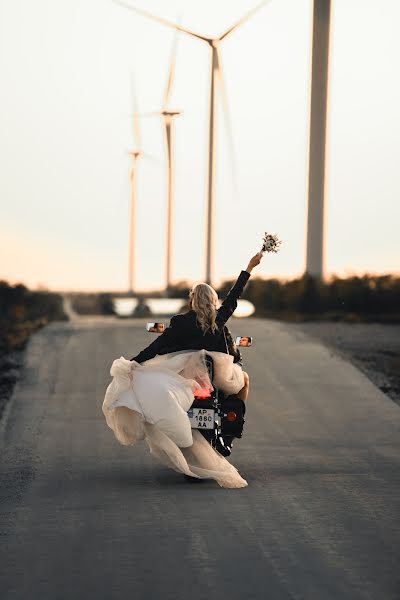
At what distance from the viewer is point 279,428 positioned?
698 inches

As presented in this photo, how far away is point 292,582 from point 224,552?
1.07m

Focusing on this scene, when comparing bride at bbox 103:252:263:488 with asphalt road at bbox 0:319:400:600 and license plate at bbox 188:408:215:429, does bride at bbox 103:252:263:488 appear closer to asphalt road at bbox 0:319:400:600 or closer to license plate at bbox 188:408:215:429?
license plate at bbox 188:408:215:429

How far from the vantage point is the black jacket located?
44.2 ft

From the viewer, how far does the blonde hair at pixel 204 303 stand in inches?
522

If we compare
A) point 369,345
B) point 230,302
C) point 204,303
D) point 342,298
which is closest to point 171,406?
point 204,303

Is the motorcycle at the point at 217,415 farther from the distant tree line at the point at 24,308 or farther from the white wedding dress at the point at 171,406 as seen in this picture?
the distant tree line at the point at 24,308

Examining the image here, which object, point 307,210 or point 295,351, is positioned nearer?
point 295,351

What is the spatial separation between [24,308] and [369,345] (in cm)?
2493

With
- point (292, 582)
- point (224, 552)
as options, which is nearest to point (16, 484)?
point (224, 552)

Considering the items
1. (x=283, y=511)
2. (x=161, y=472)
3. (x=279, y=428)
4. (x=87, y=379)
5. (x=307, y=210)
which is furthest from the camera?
(x=307, y=210)

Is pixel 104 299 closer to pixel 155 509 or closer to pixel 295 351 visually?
pixel 295 351

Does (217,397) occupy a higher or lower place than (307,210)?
lower

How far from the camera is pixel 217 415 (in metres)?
13.5

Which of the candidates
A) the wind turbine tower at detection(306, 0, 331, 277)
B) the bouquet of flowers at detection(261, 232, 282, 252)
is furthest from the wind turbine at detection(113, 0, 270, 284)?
the bouquet of flowers at detection(261, 232, 282, 252)
